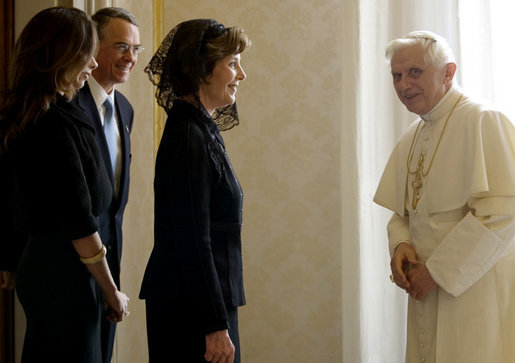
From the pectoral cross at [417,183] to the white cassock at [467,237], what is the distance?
19 millimetres

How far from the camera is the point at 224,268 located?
190 centimetres

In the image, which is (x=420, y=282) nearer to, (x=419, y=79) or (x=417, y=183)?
(x=417, y=183)

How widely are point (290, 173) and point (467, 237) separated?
1.84 meters

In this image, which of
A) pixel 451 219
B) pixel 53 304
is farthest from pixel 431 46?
pixel 53 304

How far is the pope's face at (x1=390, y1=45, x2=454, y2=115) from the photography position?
2471mm

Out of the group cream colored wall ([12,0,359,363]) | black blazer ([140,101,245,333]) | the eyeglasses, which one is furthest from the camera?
cream colored wall ([12,0,359,363])

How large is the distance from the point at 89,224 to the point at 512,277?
1.56 m

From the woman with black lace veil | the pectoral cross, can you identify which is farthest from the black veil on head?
the pectoral cross

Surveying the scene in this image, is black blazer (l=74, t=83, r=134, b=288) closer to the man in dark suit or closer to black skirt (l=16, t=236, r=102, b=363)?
the man in dark suit

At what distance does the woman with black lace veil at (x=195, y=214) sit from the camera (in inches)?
70.8

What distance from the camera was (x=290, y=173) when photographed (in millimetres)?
3967

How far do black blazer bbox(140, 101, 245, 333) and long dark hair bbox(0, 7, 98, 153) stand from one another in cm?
36

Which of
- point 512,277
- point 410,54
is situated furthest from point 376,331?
point 410,54

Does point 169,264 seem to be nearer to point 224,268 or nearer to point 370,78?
point 224,268
